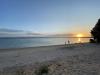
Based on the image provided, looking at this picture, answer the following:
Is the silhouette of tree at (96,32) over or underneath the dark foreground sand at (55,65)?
over

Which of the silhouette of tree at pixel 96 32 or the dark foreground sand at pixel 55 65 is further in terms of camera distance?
the silhouette of tree at pixel 96 32

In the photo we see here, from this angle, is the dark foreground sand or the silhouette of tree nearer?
the dark foreground sand

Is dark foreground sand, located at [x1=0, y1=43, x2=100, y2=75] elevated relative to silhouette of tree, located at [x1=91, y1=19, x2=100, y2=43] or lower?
lower

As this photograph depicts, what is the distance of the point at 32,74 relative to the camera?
9625 millimetres

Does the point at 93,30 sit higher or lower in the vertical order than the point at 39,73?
higher

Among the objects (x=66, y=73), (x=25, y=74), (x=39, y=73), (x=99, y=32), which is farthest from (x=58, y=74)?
(x=99, y=32)

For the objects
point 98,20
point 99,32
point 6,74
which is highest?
point 98,20

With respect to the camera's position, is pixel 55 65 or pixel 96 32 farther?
pixel 96 32

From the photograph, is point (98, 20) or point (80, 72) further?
point (98, 20)

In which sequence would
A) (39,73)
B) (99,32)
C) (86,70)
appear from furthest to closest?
1. (99,32)
2. (86,70)
3. (39,73)

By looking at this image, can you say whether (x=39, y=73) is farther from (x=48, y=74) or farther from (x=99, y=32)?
(x=99, y=32)

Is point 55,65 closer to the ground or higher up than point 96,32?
closer to the ground

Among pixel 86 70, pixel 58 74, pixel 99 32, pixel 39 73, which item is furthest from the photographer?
pixel 99 32

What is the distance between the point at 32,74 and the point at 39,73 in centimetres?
71
